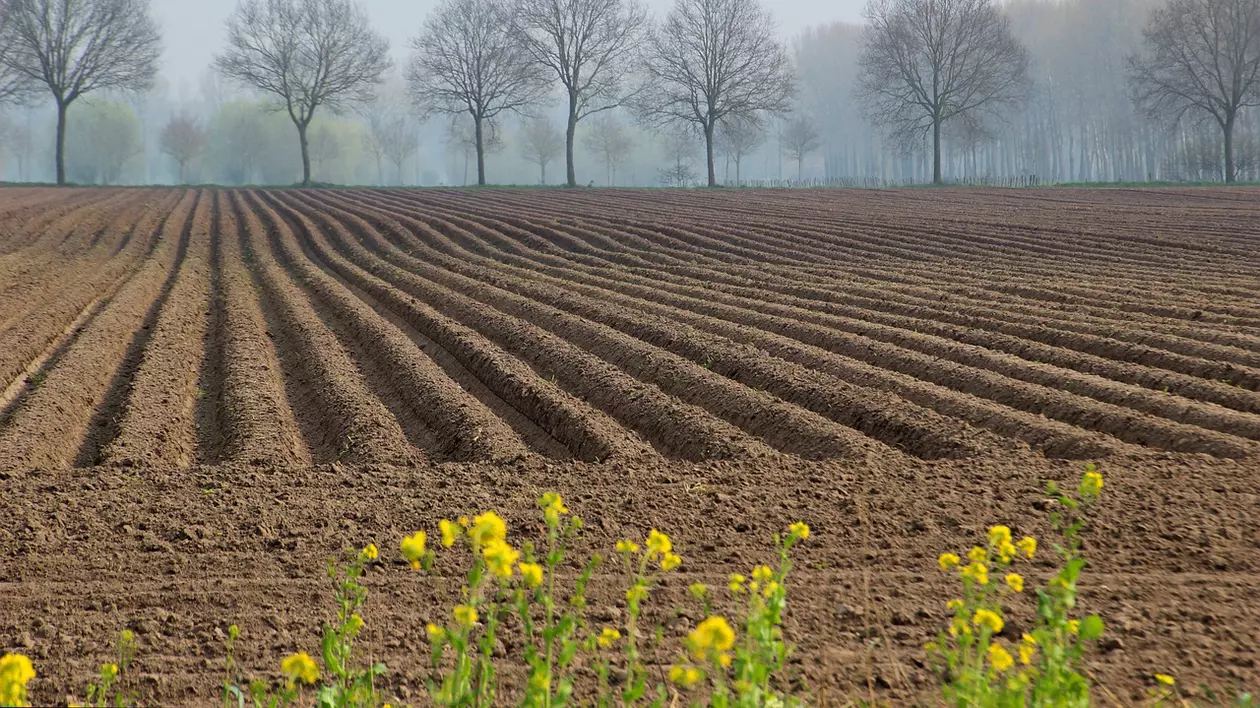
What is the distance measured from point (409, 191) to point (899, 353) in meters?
37.4

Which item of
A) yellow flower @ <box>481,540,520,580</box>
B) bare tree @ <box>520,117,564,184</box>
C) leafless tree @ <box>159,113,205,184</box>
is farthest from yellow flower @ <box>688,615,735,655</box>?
leafless tree @ <box>159,113,205,184</box>

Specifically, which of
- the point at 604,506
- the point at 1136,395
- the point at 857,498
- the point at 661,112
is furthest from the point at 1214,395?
the point at 661,112

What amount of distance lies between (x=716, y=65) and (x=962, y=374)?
46.1 m

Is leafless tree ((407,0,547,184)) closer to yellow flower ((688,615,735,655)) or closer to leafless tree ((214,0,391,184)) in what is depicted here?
leafless tree ((214,0,391,184))

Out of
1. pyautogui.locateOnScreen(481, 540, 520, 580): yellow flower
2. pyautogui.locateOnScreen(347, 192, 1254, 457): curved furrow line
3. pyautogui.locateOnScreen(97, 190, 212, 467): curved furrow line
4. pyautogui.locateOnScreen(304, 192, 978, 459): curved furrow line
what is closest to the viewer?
pyautogui.locateOnScreen(481, 540, 520, 580): yellow flower

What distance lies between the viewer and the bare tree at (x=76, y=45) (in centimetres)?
4844

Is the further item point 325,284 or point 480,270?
point 480,270

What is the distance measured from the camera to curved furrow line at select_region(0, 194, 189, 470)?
7.45m

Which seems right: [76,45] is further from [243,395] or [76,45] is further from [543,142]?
[243,395]

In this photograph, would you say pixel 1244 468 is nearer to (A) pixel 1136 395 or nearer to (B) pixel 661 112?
(A) pixel 1136 395

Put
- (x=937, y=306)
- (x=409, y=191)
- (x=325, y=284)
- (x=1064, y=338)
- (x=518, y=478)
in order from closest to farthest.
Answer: (x=518, y=478) → (x=1064, y=338) → (x=937, y=306) → (x=325, y=284) → (x=409, y=191)

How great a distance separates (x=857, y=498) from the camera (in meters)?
5.90

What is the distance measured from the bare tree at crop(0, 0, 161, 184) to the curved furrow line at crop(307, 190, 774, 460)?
41.1 m

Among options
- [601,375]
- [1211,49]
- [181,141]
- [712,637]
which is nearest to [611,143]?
[181,141]
